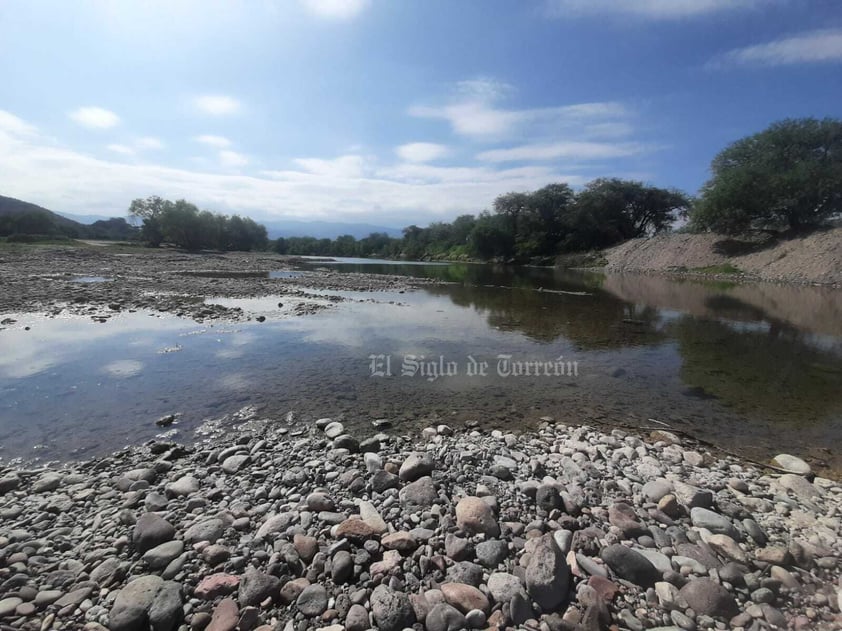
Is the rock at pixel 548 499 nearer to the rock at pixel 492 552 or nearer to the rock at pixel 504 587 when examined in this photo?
the rock at pixel 492 552

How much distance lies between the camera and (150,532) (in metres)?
3.72

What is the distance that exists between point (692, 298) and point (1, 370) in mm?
33927

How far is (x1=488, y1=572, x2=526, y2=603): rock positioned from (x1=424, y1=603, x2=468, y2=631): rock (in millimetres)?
383

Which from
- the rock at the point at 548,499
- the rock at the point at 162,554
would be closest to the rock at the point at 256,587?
the rock at the point at 162,554

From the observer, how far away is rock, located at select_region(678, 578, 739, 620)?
3.02 meters

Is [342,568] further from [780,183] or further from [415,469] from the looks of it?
[780,183]

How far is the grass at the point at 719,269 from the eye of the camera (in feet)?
145

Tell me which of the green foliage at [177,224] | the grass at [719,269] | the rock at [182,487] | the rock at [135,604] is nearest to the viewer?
the rock at [135,604]

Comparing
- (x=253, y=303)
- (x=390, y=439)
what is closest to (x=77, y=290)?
(x=253, y=303)

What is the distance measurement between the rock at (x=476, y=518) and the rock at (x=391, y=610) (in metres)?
1.04

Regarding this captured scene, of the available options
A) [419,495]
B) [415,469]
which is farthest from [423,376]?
[419,495]

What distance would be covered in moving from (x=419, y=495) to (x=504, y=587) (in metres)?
1.49

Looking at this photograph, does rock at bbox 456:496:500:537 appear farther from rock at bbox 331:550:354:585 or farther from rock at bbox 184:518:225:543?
rock at bbox 184:518:225:543

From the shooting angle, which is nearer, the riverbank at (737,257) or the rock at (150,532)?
the rock at (150,532)
